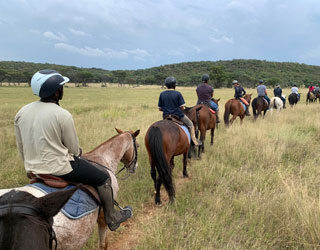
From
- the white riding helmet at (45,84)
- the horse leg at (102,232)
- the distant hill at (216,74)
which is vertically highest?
the distant hill at (216,74)

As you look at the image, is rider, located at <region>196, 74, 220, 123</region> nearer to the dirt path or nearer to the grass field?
the grass field

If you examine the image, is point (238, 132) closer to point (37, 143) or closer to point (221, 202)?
point (221, 202)

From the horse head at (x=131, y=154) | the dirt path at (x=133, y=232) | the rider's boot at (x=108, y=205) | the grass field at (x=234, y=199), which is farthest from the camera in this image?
the horse head at (x=131, y=154)

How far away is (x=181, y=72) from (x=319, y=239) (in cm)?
10834

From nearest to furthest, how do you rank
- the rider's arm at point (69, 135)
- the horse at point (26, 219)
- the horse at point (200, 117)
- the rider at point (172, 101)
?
the horse at point (26, 219) < the rider's arm at point (69, 135) < the rider at point (172, 101) < the horse at point (200, 117)

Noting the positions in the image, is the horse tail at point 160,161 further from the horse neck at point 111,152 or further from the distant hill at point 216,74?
the distant hill at point 216,74

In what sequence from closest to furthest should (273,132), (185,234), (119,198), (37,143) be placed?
(37,143)
(185,234)
(119,198)
(273,132)

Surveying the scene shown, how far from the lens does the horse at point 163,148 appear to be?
13.3 ft

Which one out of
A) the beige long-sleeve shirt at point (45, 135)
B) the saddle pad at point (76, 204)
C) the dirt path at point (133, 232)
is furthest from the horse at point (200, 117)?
the beige long-sleeve shirt at point (45, 135)

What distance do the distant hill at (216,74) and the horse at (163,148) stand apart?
65217 mm

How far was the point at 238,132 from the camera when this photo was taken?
8891 millimetres

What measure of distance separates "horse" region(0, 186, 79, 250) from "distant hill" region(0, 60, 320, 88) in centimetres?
6870

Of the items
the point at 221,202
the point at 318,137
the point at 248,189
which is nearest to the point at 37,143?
the point at 221,202

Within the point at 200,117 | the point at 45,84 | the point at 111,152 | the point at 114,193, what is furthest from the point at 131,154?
the point at 200,117
